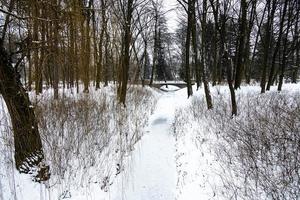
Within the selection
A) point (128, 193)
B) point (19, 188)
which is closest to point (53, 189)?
point (19, 188)

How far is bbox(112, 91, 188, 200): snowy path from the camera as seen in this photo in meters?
4.54

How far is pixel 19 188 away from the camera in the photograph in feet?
13.2

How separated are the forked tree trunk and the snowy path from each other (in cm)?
151

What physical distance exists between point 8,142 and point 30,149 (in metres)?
0.72

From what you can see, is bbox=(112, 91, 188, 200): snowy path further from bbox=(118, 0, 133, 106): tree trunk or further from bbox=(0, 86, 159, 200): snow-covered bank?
bbox=(118, 0, 133, 106): tree trunk

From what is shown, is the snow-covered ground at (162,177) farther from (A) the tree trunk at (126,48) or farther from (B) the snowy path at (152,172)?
(A) the tree trunk at (126,48)

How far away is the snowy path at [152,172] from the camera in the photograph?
4.54m

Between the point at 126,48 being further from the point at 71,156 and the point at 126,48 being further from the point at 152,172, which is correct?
the point at 71,156

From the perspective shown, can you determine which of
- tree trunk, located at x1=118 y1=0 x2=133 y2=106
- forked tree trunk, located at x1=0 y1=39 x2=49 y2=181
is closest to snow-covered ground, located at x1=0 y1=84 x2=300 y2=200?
forked tree trunk, located at x1=0 y1=39 x2=49 y2=181

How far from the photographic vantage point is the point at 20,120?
13.4 feet

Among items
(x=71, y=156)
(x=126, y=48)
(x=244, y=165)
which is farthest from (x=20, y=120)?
(x=126, y=48)

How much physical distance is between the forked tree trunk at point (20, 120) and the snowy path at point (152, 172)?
59.3 inches

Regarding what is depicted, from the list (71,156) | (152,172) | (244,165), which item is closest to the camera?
(244,165)

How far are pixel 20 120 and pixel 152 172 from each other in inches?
111
